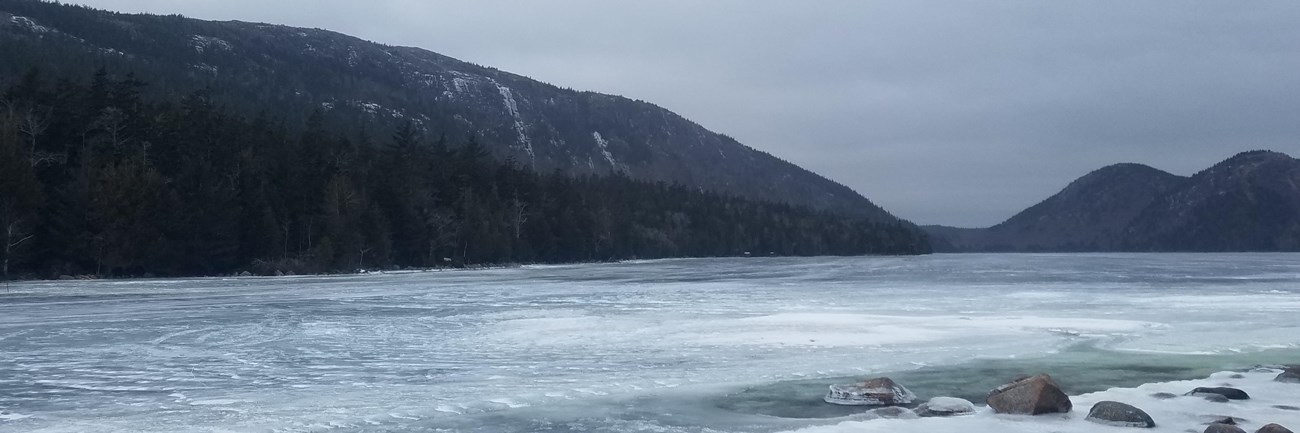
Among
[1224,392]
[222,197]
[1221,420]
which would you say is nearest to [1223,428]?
[1221,420]

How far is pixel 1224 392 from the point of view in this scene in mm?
12625

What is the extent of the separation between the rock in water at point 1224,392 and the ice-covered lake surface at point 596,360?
33 cm

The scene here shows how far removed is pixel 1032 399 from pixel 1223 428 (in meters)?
2.05

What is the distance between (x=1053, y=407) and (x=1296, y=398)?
3.54m

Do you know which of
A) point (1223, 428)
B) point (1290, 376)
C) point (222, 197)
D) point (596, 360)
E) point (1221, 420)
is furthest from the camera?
point (222, 197)

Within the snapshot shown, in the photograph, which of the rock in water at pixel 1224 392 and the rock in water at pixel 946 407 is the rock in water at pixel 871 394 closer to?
the rock in water at pixel 946 407

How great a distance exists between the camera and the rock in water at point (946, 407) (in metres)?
11.6

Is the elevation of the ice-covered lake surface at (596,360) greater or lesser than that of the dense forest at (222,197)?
lesser

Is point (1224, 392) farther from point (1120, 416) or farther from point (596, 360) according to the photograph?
point (596, 360)

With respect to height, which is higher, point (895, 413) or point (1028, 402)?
point (1028, 402)

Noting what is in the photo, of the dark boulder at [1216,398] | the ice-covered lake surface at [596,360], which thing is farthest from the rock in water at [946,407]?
the dark boulder at [1216,398]

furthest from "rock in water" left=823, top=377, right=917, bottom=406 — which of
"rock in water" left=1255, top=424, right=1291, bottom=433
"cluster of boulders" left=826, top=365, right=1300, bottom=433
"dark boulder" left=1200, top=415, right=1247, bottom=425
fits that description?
"rock in water" left=1255, top=424, right=1291, bottom=433

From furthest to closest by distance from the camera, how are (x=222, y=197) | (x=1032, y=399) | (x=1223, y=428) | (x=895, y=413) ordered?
(x=222, y=197)
(x=895, y=413)
(x=1032, y=399)
(x=1223, y=428)

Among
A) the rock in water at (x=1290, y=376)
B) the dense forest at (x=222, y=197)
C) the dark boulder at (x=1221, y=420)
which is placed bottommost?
the dark boulder at (x=1221, y=420)
